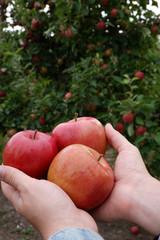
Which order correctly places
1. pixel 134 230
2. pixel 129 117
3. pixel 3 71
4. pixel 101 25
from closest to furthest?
pixel 129 117
pixel 134 230
pixel 101 25
pixel 3 71

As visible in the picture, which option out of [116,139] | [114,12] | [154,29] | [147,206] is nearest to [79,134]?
[116,139]

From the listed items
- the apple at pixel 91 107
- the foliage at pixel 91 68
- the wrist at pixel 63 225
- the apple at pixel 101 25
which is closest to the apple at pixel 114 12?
the foliage at pixel 91 68

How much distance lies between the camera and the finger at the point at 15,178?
1.00 metres

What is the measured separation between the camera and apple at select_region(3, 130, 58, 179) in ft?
3.78

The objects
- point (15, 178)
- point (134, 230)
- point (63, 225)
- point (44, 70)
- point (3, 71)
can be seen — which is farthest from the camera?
point (44, 70)

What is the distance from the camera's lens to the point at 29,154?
45.4 inches

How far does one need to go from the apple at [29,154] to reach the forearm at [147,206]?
0.49 meters

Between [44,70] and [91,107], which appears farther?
[44,70]

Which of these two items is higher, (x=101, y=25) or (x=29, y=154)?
(x=101, y=25)

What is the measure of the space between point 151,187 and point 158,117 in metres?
1.18

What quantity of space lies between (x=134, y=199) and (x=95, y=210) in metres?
0.22

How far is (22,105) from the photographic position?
298cm

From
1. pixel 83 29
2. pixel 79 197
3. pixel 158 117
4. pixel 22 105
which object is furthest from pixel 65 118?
pixel 79 197

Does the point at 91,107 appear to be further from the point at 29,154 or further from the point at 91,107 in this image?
the point at 29,154
